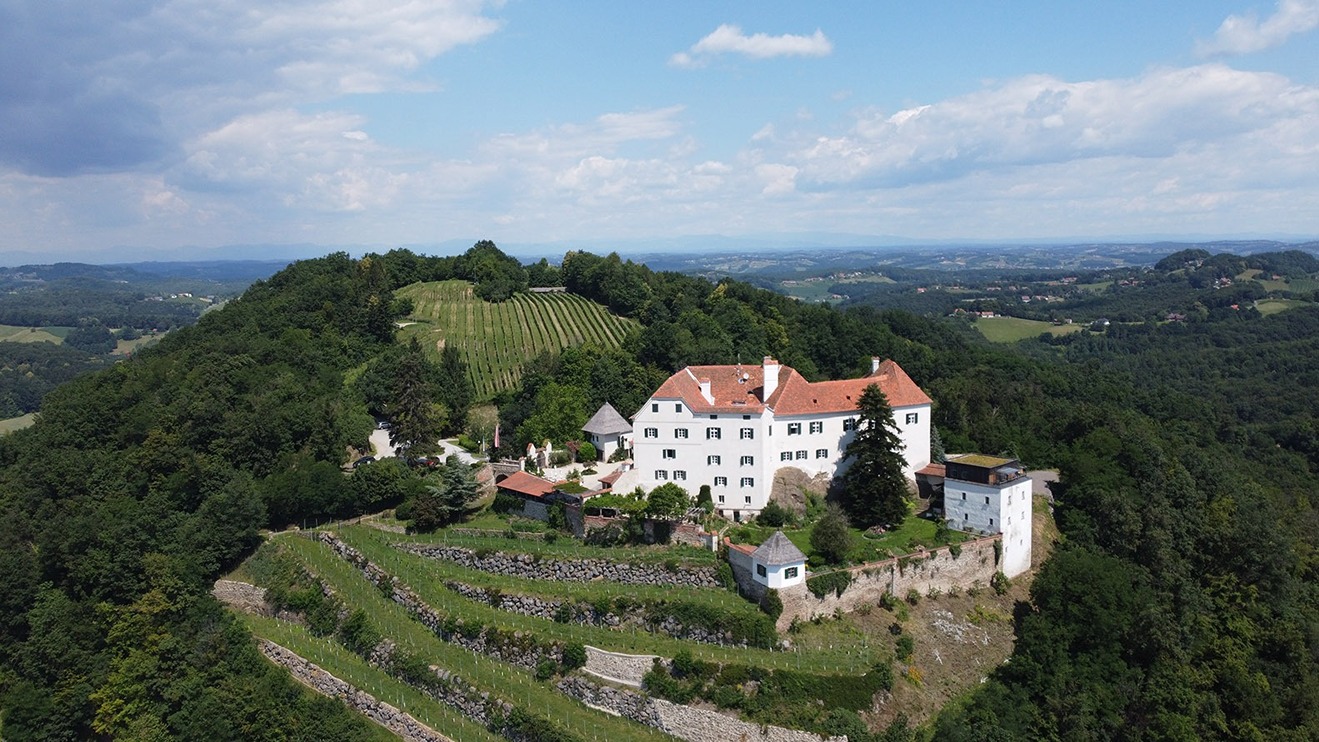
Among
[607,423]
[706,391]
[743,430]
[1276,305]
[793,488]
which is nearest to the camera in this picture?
[743,430]

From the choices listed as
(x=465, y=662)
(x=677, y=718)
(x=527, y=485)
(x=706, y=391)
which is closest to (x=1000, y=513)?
(x=706, y=391)

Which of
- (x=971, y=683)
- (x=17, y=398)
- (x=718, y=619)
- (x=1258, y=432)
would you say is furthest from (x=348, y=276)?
(x=1258, y=432)

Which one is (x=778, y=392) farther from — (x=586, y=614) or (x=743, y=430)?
(x=586, y=614)

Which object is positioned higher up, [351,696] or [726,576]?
[726,576]

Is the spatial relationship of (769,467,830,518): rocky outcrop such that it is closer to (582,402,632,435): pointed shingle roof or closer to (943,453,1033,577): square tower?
(943,453,1033,577): square tower

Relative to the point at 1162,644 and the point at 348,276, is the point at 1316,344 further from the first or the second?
the point at 348,276

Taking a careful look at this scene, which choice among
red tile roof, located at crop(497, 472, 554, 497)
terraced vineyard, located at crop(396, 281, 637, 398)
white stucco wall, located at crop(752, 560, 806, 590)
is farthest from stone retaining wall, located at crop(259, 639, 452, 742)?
terraced vineyard, located at crop(396, 281, 637, 398)
